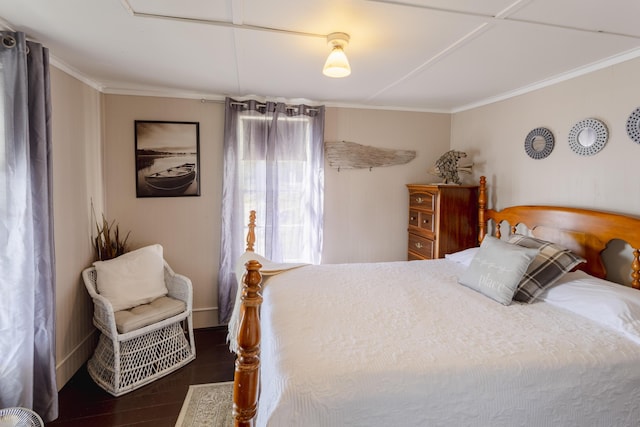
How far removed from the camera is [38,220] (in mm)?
1996

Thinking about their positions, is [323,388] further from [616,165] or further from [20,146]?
[616,165]

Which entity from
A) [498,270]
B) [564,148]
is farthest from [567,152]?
[498,270]

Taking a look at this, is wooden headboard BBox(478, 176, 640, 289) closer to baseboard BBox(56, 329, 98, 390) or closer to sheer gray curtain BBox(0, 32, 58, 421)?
sheer gray curtain BBox(0, 32, 58, 421)

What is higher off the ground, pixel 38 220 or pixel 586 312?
pixel 38 220

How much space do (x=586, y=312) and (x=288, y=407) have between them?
1644mm

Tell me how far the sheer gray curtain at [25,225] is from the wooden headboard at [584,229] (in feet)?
11.0

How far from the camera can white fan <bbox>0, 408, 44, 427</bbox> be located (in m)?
1.55

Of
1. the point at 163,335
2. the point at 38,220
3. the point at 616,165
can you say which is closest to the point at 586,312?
the point at 616,165

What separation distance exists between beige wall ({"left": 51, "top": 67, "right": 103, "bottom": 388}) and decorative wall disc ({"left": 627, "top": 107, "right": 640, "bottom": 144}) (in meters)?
3.71

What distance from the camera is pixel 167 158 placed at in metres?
3.25

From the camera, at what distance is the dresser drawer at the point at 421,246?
3.43m

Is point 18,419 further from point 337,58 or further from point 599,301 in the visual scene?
point 599,301

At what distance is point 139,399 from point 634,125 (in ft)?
11.9

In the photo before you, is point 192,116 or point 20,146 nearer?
point 20,146
